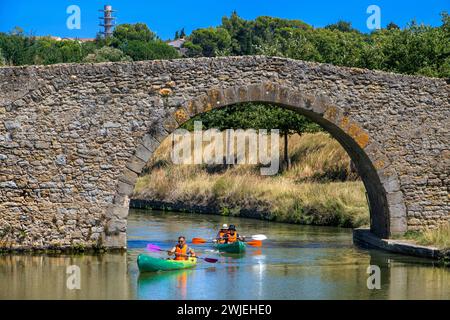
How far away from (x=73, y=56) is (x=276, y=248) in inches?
1175

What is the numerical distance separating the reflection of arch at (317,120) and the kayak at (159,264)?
1.60 meters

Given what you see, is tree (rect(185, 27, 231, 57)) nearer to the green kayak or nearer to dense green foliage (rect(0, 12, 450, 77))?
dense green foliage (rect(0, 12, 450, 77))

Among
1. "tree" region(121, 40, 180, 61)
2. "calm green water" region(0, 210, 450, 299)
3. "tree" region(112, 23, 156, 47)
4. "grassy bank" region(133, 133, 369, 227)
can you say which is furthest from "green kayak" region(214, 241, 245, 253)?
"tree" region(112, 23, 156, 47)

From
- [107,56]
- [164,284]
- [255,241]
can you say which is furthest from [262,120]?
[164,284]

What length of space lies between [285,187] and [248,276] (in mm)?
12565

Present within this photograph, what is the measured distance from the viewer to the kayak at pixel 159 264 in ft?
50.4

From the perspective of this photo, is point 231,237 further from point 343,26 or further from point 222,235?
point 343,26

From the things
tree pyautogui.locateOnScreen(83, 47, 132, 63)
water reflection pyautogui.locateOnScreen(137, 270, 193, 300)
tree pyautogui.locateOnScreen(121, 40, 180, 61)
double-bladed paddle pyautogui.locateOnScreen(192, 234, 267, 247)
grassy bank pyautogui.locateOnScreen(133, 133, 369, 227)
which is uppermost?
tree pyautogui.locateOnScreen(121, 40, 180, 61)

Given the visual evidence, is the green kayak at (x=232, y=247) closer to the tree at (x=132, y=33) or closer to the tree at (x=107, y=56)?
the tree at (x=107, y=56)

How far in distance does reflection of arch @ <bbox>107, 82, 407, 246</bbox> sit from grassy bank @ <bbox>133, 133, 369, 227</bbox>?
5.04 meters

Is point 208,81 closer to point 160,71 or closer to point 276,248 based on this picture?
point 160,71

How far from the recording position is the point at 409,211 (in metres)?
18.4

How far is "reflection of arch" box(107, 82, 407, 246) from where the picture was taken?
17.1m
